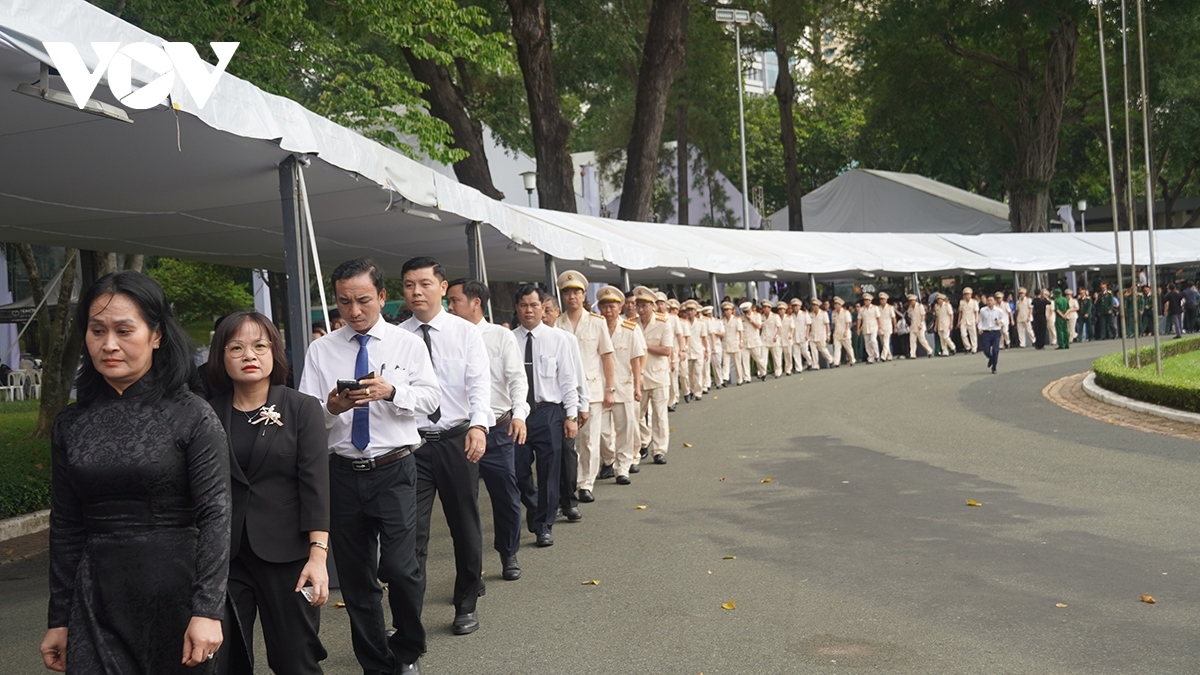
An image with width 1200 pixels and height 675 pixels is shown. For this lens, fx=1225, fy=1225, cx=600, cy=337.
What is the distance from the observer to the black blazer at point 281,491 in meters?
4.14

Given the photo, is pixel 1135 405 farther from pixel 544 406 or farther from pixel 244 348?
pixel 244 348

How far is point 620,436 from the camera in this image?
12008 millimetres

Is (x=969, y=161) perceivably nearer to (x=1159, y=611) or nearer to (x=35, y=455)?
(x=35, y=455)

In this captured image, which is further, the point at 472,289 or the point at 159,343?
the point at 472,289

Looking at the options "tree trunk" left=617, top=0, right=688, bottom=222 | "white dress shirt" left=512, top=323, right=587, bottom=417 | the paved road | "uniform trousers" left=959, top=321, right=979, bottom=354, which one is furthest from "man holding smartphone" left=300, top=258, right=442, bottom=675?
"uniform trousers" left=959, top=321, right=979, bottom=354

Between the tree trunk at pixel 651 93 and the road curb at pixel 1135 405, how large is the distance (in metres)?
9.74

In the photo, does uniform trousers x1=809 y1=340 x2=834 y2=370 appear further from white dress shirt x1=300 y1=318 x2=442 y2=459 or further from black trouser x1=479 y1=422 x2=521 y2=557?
white dress shirt x1=300 y1=318 x2=442 y2=459

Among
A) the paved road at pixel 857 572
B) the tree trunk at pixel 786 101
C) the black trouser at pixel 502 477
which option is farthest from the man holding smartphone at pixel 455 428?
the tree trunk at pixel 786 101

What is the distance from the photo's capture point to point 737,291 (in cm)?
6475

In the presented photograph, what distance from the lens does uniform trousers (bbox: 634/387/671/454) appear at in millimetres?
13414

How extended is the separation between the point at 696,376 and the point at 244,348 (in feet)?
60.7

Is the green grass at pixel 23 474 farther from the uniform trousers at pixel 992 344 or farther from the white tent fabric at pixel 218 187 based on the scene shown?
the uniform trousers at pixel 992 344

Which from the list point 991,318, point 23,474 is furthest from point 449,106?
point 23,474

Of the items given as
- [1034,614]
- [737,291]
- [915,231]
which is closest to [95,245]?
[1034,614]
